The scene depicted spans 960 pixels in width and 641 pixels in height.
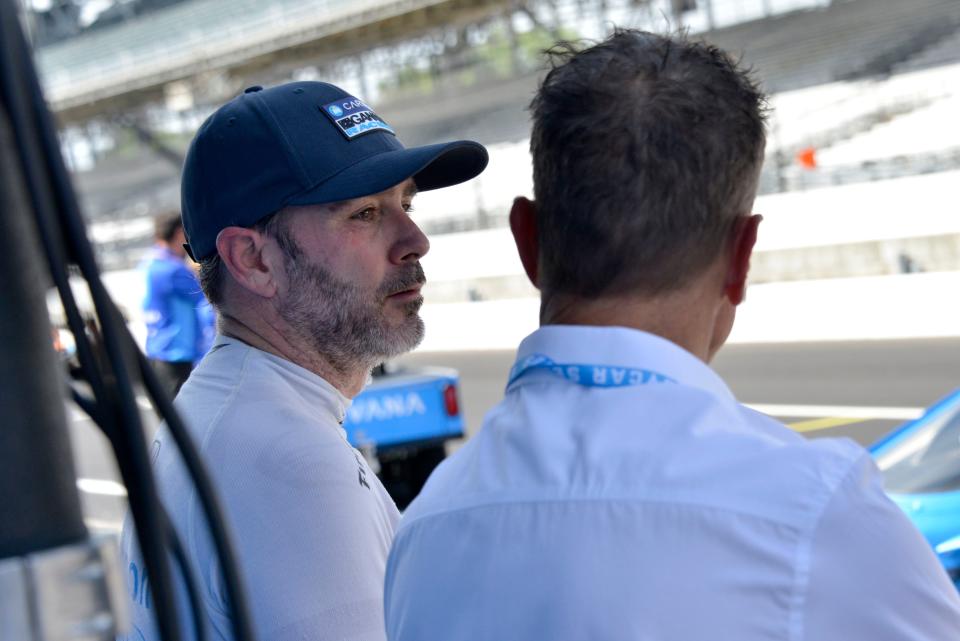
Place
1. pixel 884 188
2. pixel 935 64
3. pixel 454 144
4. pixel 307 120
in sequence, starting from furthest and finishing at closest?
pixel 935 64 → pixel 884 188 → pixel 454 144 → pixel 307 120

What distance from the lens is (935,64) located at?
2697 centimetres

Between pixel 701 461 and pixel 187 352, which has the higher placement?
pixel 701 461

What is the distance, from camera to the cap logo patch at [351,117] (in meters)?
2.30

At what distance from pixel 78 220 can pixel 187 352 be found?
8262mm

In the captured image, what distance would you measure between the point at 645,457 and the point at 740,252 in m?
0.30

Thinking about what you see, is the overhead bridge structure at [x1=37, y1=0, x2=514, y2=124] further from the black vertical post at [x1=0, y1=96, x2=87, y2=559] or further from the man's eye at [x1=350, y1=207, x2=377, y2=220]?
the black vertical post at [x1=0, y1=96, x2=87, y2=559]

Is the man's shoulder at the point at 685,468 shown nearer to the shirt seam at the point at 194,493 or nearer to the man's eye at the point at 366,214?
the shirt seam at the point at 194,493

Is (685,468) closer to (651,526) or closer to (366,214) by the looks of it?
(651,526)

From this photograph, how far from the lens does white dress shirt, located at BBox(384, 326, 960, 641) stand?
1.21m

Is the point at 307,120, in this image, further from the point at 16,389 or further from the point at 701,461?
the point at 16,389

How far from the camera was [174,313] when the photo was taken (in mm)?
9031

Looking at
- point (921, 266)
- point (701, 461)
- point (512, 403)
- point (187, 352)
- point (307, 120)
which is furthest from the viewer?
point (921, 266)

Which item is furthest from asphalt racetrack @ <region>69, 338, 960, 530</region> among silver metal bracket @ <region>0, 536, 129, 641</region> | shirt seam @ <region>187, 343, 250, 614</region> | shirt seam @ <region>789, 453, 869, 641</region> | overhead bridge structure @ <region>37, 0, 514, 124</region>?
overhead bridge structure @ <region>37, 0, 514, 124</region>

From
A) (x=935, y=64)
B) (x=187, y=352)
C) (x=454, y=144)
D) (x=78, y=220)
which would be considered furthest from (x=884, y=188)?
(x=78, y=220)
